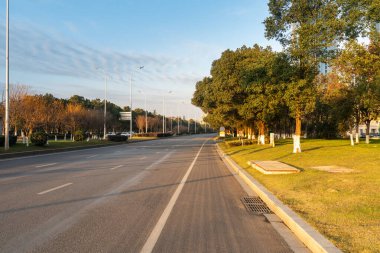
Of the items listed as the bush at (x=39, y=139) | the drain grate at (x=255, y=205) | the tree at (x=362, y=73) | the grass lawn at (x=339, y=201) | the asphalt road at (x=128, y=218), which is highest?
the tree at (x=362, y=73)

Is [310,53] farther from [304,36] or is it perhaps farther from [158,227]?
[158,227]

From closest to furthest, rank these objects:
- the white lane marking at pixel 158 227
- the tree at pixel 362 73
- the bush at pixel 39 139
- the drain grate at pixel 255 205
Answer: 1. the white lane marking at pixel 158 227
2. the drain grate at pixel 255 205
3. the tree at pixel 362 73
4. the bush at pixel 39 139

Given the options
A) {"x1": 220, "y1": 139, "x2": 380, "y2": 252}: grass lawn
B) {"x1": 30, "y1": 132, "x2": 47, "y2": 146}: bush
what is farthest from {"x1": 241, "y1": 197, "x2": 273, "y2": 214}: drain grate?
{"x1": 30, "y1": 132, "x2": 47, "y2": 146}: bush

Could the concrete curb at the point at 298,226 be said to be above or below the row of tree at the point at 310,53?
below

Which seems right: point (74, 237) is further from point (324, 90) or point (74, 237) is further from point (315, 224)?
point (324, 90)

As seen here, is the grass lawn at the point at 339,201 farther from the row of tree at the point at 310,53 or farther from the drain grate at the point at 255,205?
the row of tree at the point at 310,53

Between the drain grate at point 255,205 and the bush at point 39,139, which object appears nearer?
the drain grate at point 255,205

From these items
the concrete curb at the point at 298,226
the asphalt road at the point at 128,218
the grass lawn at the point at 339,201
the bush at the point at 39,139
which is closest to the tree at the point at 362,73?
the grass lawn at the point at 339,201

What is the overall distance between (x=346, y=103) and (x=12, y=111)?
1387 inches

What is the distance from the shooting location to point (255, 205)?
975 cm

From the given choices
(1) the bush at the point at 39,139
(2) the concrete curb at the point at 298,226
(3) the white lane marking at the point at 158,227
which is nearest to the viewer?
(2) the concrete curb at the point at 298,226

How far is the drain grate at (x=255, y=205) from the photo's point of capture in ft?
29.4

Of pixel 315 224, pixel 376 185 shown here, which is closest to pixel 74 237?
pixel 315 224

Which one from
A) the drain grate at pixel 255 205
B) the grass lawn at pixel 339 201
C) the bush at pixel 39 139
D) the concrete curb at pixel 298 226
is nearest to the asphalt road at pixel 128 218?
the drain grate at pixel 255 205
